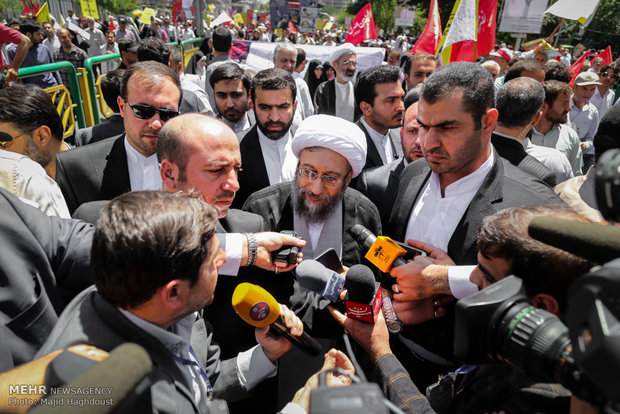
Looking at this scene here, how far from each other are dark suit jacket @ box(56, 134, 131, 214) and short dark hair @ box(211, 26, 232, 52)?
4579 mm

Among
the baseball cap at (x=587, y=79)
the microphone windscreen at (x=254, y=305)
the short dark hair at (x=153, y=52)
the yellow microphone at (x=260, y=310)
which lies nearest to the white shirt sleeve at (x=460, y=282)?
the yellow microphone at (x=260, y=310)

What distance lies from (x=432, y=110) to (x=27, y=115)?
8.49 ft

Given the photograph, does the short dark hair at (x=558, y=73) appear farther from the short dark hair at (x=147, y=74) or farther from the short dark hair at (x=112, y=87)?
the short dark hair at (x=112, y=87)

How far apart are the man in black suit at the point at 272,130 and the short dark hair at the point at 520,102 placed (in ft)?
6.15

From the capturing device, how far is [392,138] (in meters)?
4.33

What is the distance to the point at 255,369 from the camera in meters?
1.79

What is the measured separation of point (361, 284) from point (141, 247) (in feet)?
3.02

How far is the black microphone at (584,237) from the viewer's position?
0.75 metres

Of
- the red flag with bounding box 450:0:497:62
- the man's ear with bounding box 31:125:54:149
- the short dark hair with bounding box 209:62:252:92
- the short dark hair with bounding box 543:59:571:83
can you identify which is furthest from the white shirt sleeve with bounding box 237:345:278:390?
the short dark hair with bounding box 543:59:571:83

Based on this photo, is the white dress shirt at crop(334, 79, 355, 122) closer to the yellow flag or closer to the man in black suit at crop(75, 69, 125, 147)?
the man in black suit at crop(75, 69, 125, 147)

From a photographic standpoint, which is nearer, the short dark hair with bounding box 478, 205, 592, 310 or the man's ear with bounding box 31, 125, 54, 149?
the short dark hair with bounding box 478, 205, 592, 310

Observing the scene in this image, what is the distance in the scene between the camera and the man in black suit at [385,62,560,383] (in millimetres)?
1972

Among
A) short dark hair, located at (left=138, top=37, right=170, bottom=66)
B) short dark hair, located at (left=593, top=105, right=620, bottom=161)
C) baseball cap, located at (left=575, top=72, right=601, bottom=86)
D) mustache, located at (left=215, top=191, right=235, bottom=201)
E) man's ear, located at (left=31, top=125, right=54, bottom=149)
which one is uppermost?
short dark hair, located at (left=138, top=37, right=170, bottom=66)

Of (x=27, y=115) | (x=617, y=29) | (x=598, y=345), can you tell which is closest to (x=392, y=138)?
(x=27, y=115)
